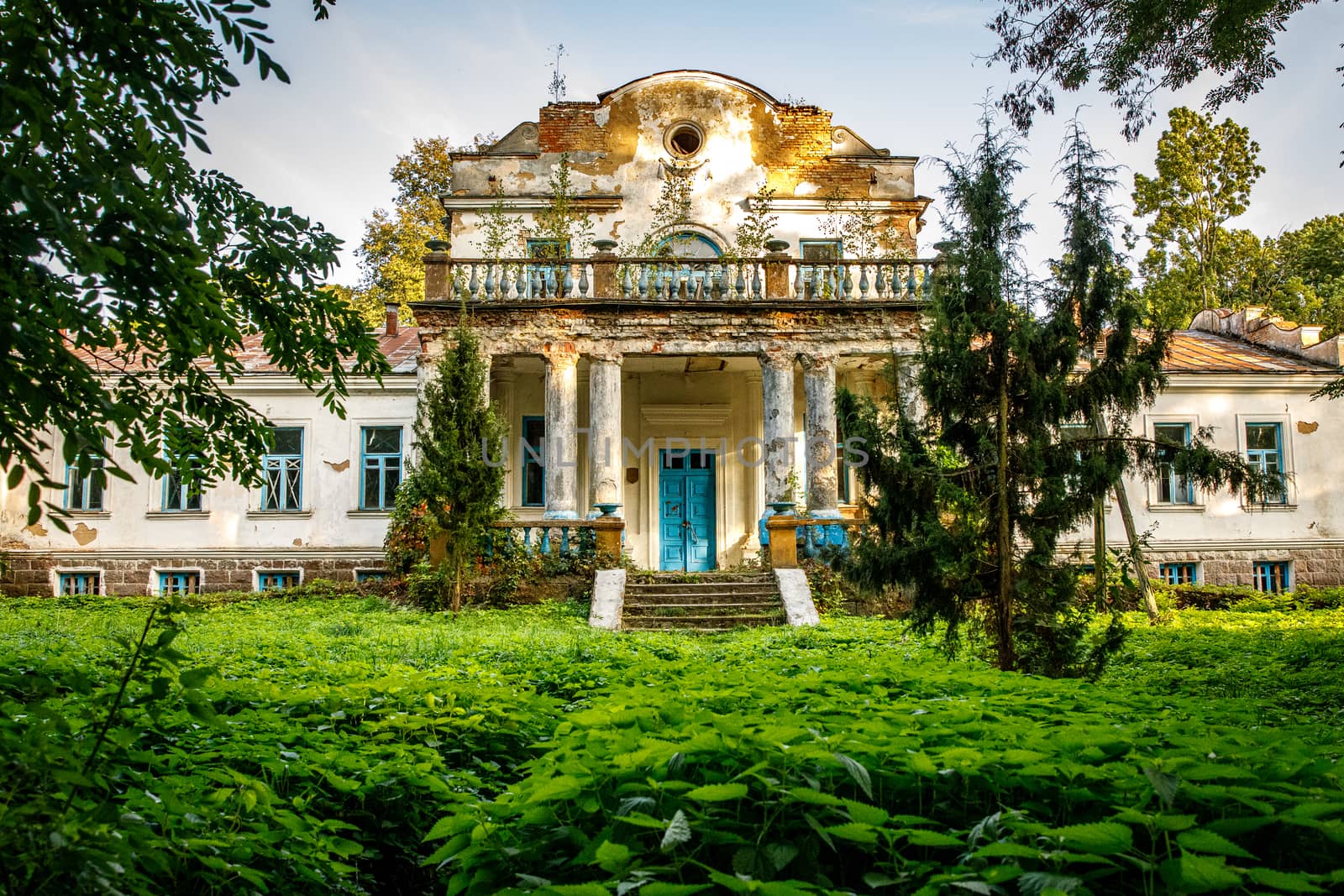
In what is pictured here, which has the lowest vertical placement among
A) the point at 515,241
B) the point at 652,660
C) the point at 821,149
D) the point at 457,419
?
the point at 652,660

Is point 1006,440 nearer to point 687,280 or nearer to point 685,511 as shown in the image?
point 687,280

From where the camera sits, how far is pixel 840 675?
4844mm

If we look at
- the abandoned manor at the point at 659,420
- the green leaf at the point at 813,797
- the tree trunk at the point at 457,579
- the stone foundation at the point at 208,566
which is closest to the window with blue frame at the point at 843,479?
the abandoned manor at the point at 659,420

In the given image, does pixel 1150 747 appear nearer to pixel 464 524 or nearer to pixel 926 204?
pixel 464 524

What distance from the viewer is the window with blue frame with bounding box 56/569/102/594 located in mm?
18422

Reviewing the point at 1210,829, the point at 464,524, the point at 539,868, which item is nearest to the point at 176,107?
the point at 539,868

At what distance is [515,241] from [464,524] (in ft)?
22.6

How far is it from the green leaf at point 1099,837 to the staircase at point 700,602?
10.3m

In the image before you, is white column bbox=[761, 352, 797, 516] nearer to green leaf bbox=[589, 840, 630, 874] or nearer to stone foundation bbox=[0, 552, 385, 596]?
stone foundation bbox=[0, 552, 385, 596]

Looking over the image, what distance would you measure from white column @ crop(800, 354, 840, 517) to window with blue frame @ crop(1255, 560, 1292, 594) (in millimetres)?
9785

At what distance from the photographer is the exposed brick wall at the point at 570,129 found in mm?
18547

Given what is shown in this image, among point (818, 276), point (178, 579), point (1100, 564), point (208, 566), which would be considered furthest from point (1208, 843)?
point (178, 579)

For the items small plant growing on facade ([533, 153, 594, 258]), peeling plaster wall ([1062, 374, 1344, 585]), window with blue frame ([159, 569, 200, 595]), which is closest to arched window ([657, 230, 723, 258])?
small plant growing on facade ([533, 153, 594, 258])

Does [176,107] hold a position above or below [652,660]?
above
